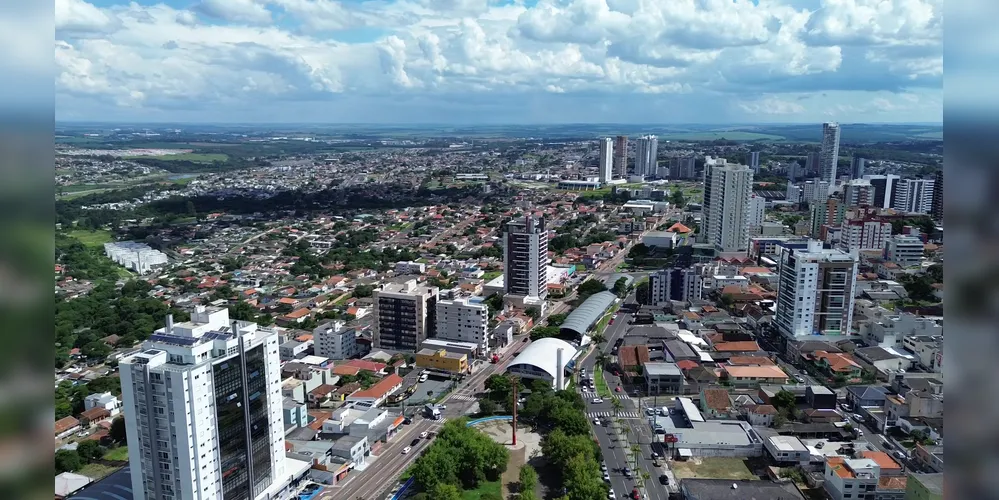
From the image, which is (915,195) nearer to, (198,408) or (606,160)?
(606,160)

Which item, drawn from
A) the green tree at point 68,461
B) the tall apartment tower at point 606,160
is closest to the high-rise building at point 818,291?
the green tree at point 68,461

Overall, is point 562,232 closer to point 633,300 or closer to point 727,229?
point 727,229

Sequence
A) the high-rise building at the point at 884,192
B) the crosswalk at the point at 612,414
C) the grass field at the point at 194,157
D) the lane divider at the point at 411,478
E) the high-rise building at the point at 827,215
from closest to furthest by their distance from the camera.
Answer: the lane divider at the point at 411,478 < the crosswalk at the point at 612,414 < the high-rise building at the point at 827,215 < the high-rise building at the point at 884,192 < the grass field at the point at 194,157

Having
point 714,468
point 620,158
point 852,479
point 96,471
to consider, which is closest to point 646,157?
point 620,158

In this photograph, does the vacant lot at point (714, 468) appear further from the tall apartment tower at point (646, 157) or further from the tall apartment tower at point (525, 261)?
the tall apartment tower at point (646, 157)
